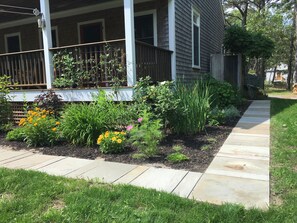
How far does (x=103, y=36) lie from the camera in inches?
384

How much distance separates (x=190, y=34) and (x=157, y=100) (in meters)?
4.89

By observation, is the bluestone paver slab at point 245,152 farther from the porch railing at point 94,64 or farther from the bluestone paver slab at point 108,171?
the porch railing at point 94,64

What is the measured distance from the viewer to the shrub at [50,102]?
650cm

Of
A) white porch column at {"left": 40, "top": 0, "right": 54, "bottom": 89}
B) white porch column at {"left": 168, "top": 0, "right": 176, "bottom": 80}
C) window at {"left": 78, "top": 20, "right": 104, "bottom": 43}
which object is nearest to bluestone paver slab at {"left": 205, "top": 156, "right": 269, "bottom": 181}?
Answer: white porch column at {"left": 168, "top": 0, "right": 176, "bottom": 80}

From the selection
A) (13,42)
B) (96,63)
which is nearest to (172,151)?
(96,63)

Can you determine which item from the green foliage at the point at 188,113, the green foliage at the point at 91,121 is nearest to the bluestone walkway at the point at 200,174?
the green foliage at the point at 91,121

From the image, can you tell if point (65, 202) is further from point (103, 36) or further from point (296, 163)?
point (103, 36)

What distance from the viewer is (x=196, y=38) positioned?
34.1ft

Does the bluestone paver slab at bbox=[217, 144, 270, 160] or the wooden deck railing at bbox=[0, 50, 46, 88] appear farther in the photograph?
the wooden deck railing at bbox=[0, 50, 46, 88]

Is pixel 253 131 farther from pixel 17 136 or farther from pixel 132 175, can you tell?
pixel 17 136

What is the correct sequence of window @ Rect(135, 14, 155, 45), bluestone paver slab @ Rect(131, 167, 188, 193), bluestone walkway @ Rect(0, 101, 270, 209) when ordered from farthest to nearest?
window @ Rect(135, 14, 155, 45) < bluestone paver slab @ Rect(131, 167, 188, 193) < bluestone walkway @ Rect(0, 101, 270, 209)

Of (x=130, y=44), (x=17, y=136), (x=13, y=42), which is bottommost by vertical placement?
(x=17, y=136)

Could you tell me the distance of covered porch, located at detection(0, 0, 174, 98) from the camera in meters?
6.18

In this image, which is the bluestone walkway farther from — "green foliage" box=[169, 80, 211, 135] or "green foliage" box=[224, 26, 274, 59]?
"green foliage" box=[224, 26, 274, 59]
